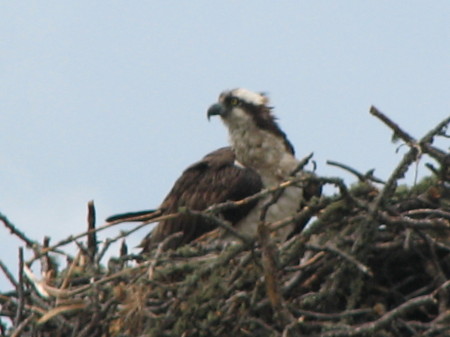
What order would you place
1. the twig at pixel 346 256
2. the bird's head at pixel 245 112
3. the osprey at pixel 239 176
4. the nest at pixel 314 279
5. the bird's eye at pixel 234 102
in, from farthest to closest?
the bird's eye at pixel 234 102 < the bird's head at pixel 245 112 < the osprey at pixel 239 176 < the nest at pixel 314 279 < the twig at pixel 346 256

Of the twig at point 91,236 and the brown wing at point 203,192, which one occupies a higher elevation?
the brown wing at point 203,192

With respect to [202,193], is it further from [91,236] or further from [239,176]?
[91,236]

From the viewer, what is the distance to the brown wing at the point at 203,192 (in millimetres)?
6875

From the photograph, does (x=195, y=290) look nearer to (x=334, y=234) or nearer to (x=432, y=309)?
(x=334, y=234)

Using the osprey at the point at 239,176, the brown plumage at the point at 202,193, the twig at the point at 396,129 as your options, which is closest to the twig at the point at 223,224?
the twig at the point at 396,129

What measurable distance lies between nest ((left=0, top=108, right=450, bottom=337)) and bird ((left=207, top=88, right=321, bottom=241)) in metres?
1.14

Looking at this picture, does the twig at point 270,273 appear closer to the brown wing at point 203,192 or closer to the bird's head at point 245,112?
the brown wing at point 203,192

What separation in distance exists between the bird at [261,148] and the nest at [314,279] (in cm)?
114

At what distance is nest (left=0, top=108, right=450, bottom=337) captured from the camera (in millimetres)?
5281

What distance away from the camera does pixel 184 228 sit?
690 centimetres

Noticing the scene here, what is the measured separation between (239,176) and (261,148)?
0.97 ft

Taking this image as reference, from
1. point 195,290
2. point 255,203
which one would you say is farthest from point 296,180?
point 255,203

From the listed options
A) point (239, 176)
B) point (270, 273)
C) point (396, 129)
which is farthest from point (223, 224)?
point (239, 176)

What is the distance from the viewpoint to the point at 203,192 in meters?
7.02
